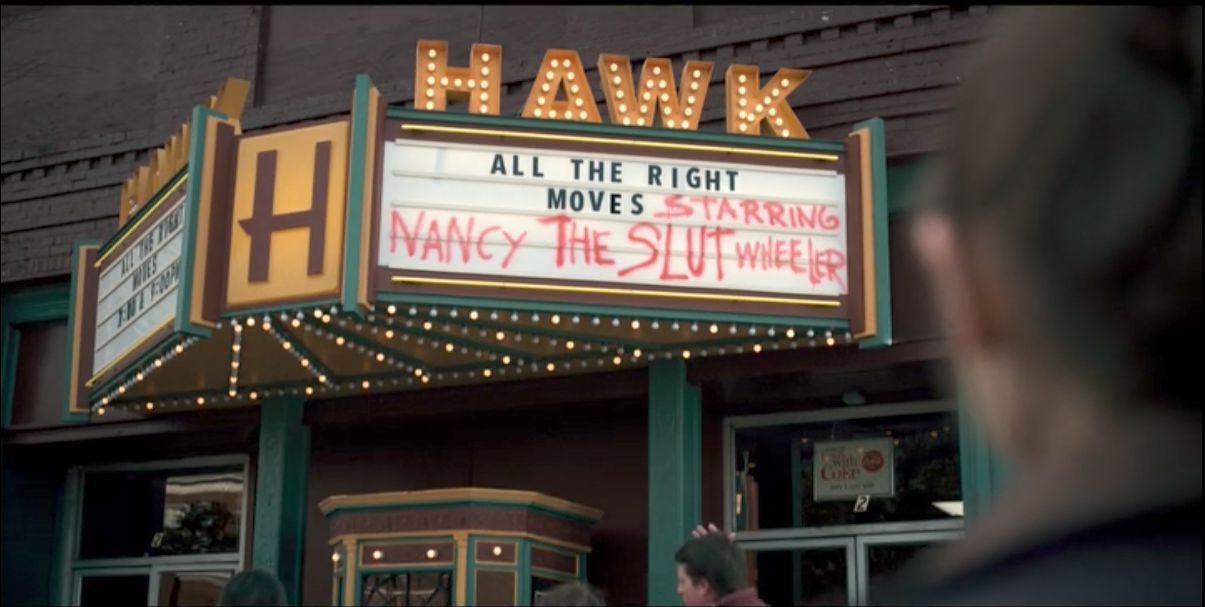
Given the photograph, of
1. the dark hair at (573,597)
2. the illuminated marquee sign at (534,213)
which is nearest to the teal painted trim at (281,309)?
the illuminated marquee sign at (534,213)

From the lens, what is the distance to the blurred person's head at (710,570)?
5430mm

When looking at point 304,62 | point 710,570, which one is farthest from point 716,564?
point 304,62

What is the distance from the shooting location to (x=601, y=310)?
924cm

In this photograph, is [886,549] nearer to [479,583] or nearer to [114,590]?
[479,583]

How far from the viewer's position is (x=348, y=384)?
11.8 m

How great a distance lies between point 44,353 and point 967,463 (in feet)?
25.4

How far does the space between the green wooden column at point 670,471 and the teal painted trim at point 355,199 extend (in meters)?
2.48

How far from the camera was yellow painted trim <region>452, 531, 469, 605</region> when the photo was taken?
10336 millimetres

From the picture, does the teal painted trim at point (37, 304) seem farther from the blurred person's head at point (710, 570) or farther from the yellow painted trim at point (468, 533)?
the blurred person's head at point (710, 570)

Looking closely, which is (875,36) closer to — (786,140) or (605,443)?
(786,140)

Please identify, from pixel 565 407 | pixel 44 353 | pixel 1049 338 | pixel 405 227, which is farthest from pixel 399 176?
pixel 1049 338

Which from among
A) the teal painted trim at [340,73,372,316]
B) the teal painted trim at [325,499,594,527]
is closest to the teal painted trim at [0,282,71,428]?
the teal painted trim at [325,499,594,527]

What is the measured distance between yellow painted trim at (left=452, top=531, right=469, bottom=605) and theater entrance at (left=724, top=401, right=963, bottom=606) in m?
1.98

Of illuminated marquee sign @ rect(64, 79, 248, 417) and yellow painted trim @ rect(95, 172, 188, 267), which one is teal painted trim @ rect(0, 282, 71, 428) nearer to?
illuminated marquee sign @ rect(64, 79, 248, 417)
